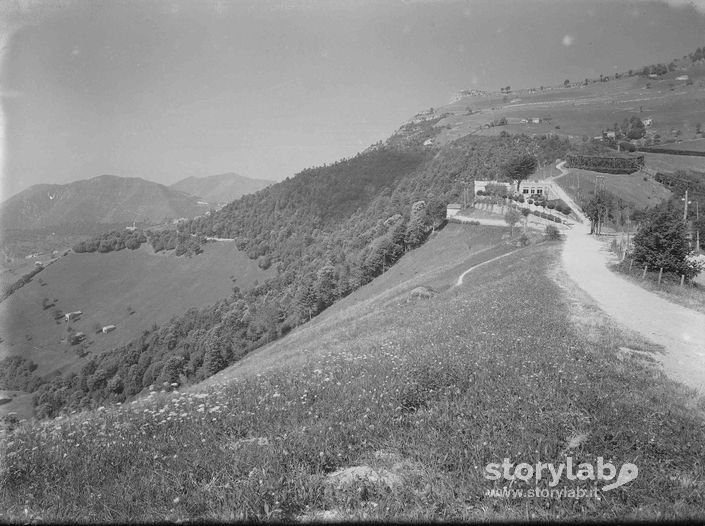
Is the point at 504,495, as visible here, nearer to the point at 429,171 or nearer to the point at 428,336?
the point at 428,336

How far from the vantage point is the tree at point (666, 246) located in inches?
1022

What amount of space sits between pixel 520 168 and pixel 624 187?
24.8m

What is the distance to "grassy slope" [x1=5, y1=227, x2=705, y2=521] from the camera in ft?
15.0

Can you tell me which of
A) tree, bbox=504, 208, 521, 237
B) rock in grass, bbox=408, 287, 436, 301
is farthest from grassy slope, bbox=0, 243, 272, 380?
rock in grass, bbox=408, 287, 436, 301

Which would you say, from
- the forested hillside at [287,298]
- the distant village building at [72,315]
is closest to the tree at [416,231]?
the forested hillside at [287,298]

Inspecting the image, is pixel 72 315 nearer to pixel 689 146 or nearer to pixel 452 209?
pixel 452 209

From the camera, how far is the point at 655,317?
54.4 ft

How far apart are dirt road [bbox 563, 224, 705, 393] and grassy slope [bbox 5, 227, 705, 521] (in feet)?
6.08

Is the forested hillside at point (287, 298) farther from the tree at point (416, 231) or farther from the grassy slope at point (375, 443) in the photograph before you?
the grassy slope at point (375, 443)

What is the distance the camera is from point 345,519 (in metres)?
4.35

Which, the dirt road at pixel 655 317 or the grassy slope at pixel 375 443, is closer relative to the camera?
the grassy slope at pixel 375 443

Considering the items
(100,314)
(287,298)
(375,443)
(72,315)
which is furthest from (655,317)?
(72,315)

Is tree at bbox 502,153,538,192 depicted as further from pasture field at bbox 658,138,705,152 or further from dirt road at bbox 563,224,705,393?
dirt road at bbox 563,224,705,393

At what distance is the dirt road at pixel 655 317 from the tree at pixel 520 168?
87.8 metres
